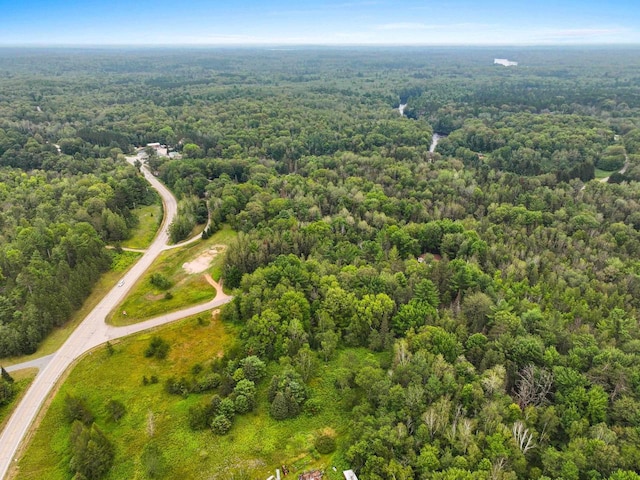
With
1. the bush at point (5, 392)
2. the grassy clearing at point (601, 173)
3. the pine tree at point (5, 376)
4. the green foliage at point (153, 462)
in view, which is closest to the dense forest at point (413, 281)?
the grassy clearing at point (601, 173)

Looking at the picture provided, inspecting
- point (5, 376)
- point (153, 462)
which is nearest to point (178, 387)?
point (153, 462)

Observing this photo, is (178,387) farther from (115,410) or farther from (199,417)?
(115,410)

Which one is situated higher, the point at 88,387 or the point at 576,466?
the point at 576,466

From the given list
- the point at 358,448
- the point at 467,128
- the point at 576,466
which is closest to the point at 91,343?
the point at 358,448

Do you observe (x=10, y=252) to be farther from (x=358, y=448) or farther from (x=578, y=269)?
(x=578, y=269)

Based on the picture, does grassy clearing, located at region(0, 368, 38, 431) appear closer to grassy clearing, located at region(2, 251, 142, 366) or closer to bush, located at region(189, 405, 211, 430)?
grassy clearing, located at region(2, 251, 142, 366)
